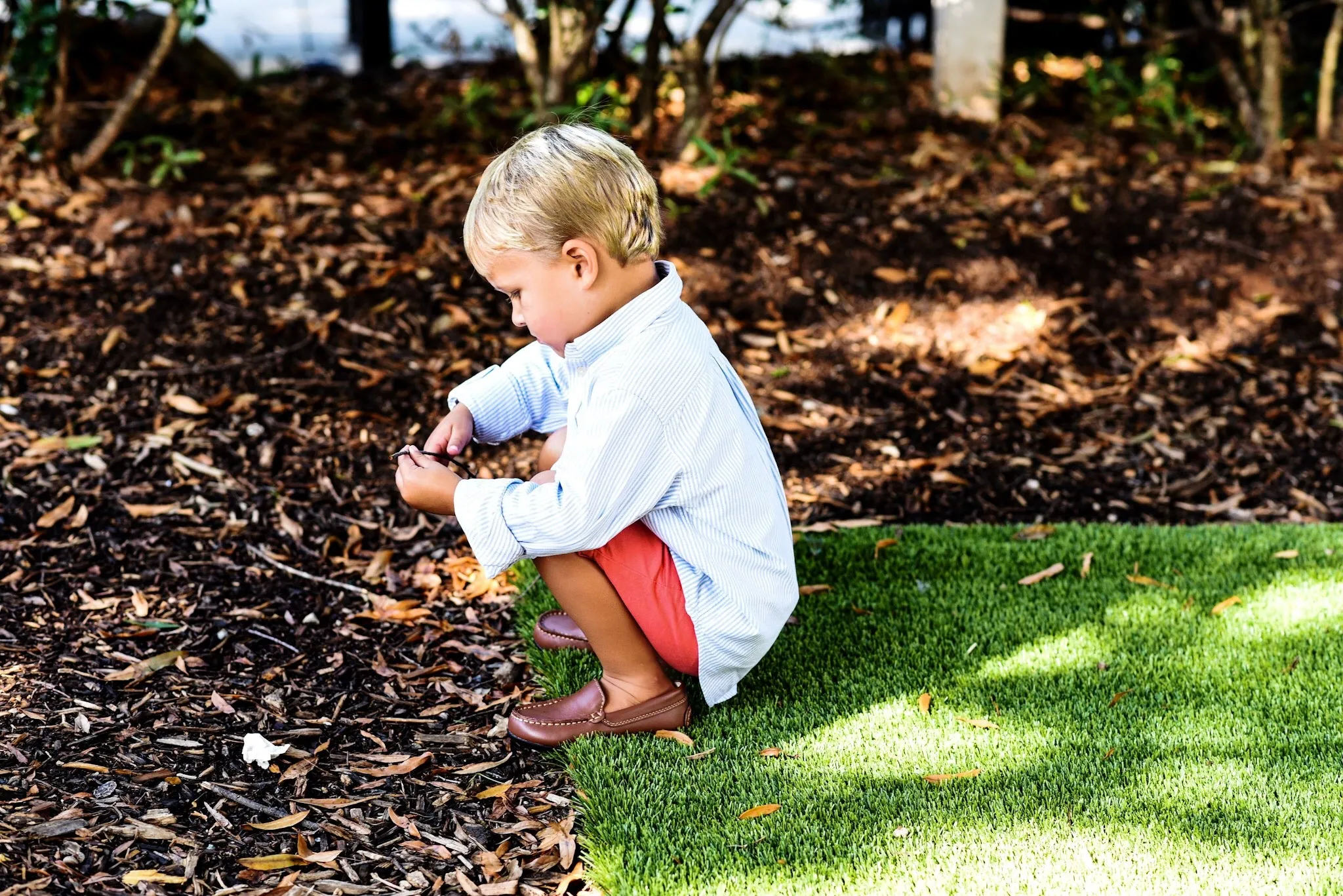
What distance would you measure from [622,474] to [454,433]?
541mm

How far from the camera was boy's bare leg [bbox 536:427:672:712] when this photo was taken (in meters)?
2.47

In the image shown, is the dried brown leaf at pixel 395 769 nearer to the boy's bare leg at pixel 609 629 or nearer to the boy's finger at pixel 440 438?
the boy's bare leg at pixel 609 629

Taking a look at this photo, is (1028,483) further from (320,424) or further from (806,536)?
(320,424)

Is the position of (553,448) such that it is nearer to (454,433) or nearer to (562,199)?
(454,433)

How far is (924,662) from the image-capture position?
292cm

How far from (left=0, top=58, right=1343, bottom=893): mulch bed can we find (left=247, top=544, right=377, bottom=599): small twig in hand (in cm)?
2

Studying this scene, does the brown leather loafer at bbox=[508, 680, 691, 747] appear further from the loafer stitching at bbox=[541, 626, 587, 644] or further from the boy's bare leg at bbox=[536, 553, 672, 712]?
the loafer stitching at bbox=[541, 626, 587, 644]

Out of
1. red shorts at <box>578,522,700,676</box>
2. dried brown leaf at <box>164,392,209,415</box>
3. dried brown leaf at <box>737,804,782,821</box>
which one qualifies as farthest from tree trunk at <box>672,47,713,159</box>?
dried brown leaf at <box>737,804,782,821</box>

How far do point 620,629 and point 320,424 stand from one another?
1.79 meters

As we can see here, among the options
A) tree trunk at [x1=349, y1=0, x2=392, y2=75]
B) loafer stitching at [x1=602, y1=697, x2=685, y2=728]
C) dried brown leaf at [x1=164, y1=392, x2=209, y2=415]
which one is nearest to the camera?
loafer stitching at [x1=602, y1=697, x2=685, y2=728]

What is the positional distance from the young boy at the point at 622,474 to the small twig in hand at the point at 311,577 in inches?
32.0

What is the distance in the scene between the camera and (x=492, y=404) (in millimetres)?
2783

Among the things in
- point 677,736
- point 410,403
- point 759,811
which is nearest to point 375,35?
point 410,403

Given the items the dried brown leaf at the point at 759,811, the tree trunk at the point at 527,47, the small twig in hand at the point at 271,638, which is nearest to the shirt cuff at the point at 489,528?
the dried brown leaf at the point at 759,811
